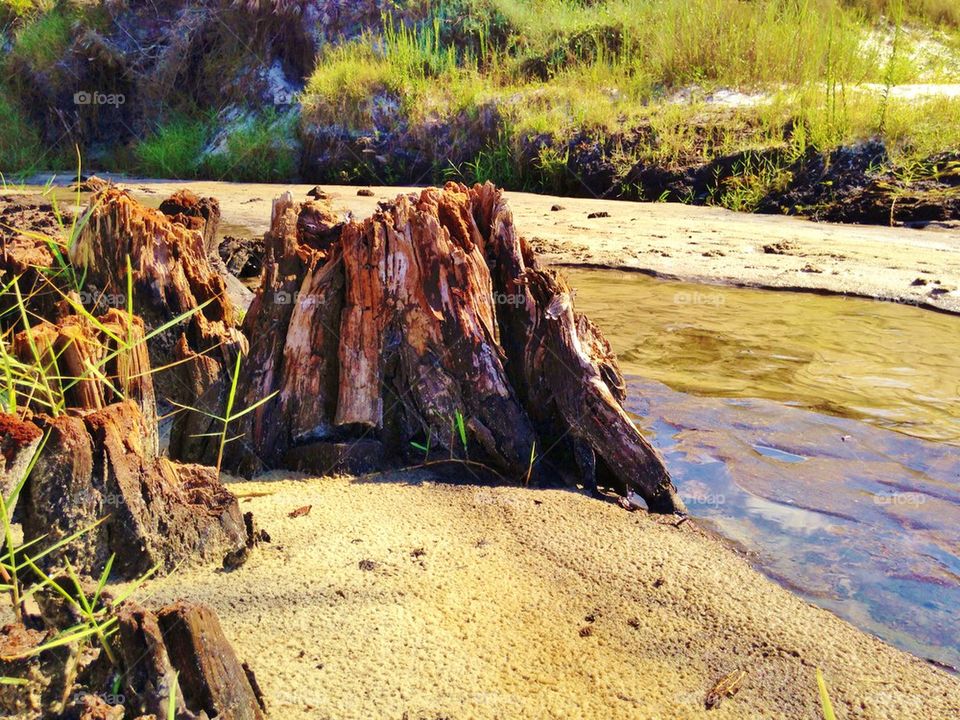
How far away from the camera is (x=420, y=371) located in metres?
3.44

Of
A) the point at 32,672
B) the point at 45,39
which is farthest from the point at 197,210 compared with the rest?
the point at 45,39

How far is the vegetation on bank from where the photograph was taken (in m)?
10.0

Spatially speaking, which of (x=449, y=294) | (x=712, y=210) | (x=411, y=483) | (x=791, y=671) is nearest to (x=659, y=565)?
(x=791, y=671)

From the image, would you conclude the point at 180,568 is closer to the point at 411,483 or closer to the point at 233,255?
the point at 411,483

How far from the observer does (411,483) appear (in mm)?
3344

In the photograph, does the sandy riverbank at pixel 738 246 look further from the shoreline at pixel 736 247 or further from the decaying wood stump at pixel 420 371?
the decaying wood stump at pixel 420 371

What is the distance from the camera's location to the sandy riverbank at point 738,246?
6.86m

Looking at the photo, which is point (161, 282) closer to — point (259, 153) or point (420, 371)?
point (420, 371)

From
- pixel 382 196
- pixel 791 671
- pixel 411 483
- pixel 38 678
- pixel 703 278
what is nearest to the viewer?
pixel 38 678

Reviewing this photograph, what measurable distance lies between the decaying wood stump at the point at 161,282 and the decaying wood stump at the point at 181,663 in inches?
61.1

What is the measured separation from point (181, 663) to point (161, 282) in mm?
2027

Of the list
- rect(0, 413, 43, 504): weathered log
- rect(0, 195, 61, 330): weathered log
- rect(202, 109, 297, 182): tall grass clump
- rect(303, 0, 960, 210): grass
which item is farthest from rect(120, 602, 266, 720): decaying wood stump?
rect(202, 109, 297, 182): tall grass clump

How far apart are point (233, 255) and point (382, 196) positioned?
3764 millimetres

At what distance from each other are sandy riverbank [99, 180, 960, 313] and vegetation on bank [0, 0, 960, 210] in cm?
95
